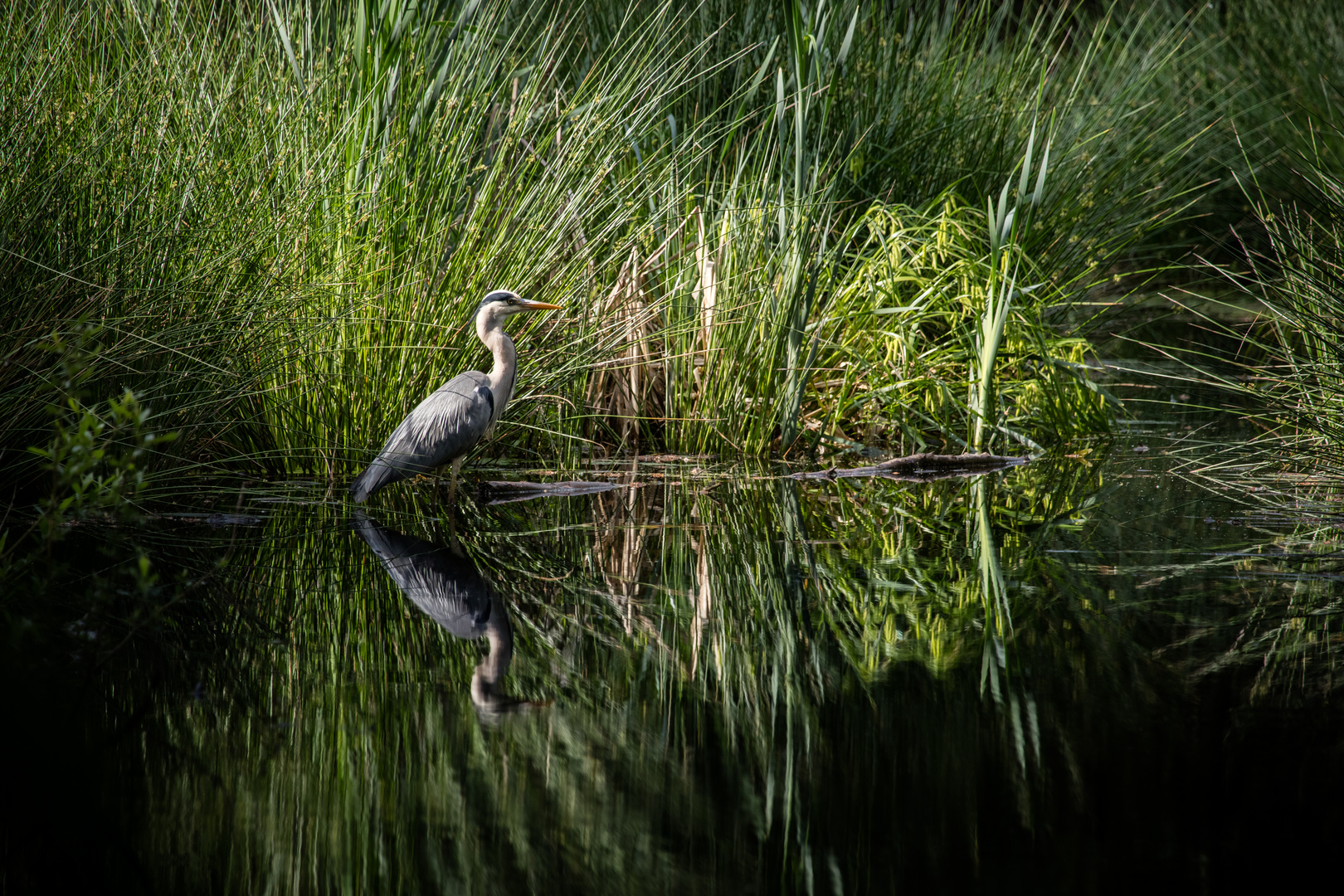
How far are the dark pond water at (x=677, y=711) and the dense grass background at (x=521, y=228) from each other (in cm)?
56

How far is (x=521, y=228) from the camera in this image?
3.41 m

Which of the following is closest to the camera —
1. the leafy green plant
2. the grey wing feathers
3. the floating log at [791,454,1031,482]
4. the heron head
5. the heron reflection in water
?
the heron reflection in water

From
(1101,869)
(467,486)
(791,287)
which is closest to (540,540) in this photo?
(467,486)

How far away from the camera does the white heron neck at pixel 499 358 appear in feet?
10.3

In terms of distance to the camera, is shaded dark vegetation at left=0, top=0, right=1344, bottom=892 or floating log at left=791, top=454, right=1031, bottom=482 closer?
shaded dark vegetation at left=0, top=0, right=1344, bottom=892

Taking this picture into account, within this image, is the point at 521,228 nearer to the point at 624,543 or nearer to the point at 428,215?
the point at 428,215

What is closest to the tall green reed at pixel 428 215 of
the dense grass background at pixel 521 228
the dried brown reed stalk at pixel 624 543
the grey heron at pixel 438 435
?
the dense grass background at pixel 521 228

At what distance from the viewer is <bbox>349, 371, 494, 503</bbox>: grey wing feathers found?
295 centimetres

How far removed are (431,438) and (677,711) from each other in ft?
5.16

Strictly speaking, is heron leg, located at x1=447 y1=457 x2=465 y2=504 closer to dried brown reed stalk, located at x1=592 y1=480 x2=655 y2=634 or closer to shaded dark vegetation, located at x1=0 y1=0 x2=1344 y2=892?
shaded dark vegetation, located at x1=0 y1=0 x2=1344 y2=892

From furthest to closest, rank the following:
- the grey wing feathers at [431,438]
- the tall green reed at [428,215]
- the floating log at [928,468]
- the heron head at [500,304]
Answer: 1. the floating log at [928,468]
2. the heron head at [500,304]
3. the grey wing feathers at [431,438]
4. the tall green reed at [428,215]

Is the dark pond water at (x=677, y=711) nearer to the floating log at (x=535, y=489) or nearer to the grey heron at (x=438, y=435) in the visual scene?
the grey heron at (x=438, y=435)

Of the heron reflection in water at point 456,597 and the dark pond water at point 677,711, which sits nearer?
the dark pond water at point 677,711

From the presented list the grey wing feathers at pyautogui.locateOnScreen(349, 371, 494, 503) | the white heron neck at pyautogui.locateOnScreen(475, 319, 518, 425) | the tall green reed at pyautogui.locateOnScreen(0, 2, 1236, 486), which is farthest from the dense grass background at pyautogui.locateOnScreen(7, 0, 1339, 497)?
the grey wing feathers at pyautogui.locateOnScreen(349, 371, 494, 503)
